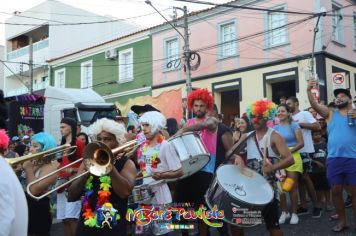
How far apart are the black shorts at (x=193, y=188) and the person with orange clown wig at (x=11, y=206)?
11.4ft

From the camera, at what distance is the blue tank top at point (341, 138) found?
19.1ft

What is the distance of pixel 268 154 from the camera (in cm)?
506

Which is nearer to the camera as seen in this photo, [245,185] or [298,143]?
[245,185]

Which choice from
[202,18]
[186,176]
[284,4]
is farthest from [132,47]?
[186,176]

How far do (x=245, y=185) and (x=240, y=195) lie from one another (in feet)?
0.66

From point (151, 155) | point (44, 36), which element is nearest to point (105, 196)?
point (151, 155)

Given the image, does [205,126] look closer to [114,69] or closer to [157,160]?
[157,160]

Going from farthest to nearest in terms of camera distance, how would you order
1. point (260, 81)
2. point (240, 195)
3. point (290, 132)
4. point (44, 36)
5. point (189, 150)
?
point (44, 36) → point (260, 81) → point (290, 132) → point (189, 150) → point (240, 195)

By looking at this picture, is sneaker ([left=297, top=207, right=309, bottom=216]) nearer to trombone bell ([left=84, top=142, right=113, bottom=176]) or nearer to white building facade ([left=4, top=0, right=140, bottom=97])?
trombone bell ([left=84, top=142, right=113, bottom=176])

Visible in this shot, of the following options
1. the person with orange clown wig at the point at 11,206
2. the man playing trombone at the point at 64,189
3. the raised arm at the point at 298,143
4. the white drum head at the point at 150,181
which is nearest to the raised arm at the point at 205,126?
the white drum head at the point at 150,181

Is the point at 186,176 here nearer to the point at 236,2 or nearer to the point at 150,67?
the point at 236,2

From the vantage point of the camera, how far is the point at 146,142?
5.05 m

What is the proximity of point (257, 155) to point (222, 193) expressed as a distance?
2.70 ft

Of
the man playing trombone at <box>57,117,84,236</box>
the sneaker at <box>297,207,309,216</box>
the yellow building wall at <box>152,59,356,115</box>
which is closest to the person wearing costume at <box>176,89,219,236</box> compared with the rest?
the man playing trombone at <box>57,117,84,236</box>
